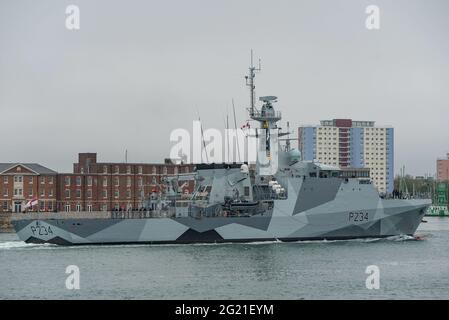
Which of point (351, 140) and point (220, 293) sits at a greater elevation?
point (351, 140)

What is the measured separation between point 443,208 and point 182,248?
62886 millimetres

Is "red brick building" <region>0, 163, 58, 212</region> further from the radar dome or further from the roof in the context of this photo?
the radar dome

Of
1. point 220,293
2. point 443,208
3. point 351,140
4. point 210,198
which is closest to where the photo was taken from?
point 220,293

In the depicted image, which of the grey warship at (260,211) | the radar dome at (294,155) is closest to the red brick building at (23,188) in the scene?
the grey warship at (260,211)

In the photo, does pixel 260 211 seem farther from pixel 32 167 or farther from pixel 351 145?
pixel 351 145

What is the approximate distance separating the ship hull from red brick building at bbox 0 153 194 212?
17.1m

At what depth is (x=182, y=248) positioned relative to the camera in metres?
35.4

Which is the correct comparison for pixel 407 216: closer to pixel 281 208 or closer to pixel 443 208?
pixel 281 208

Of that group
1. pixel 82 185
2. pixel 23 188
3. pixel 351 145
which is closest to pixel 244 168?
pixel 82 185

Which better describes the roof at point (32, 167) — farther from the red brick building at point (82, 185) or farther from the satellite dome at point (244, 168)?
the satellite dome at point (244, 168)

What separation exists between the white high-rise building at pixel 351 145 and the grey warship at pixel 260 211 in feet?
240

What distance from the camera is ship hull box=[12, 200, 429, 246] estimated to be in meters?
36.3

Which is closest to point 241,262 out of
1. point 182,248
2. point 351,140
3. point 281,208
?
point 182,248
